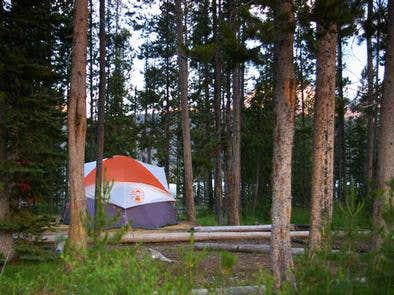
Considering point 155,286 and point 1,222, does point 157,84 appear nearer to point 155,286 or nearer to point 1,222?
point 1,222

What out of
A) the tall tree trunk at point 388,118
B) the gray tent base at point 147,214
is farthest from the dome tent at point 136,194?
the tall tree trunk at point 388,118

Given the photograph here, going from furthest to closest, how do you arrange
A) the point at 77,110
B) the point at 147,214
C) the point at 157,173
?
the point at 157,173, the point at 147,214, the point at 77,110

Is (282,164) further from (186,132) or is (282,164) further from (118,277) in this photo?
(186,132)

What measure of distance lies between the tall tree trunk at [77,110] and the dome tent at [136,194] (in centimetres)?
669

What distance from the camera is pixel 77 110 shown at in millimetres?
9703

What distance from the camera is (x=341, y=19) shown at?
21.7 feet

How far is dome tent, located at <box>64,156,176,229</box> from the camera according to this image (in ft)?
56.6

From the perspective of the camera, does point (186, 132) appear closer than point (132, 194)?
No

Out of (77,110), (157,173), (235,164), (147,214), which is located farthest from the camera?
(157,173)

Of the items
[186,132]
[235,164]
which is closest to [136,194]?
[186,132]

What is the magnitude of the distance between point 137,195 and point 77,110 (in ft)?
26.9

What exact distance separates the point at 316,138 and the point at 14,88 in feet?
19.9

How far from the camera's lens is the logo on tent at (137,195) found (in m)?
17.5

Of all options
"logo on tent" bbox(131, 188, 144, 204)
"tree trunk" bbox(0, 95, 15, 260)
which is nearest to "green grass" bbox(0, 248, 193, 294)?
"tree trunk" bbox(0, 95, 15, 260)
